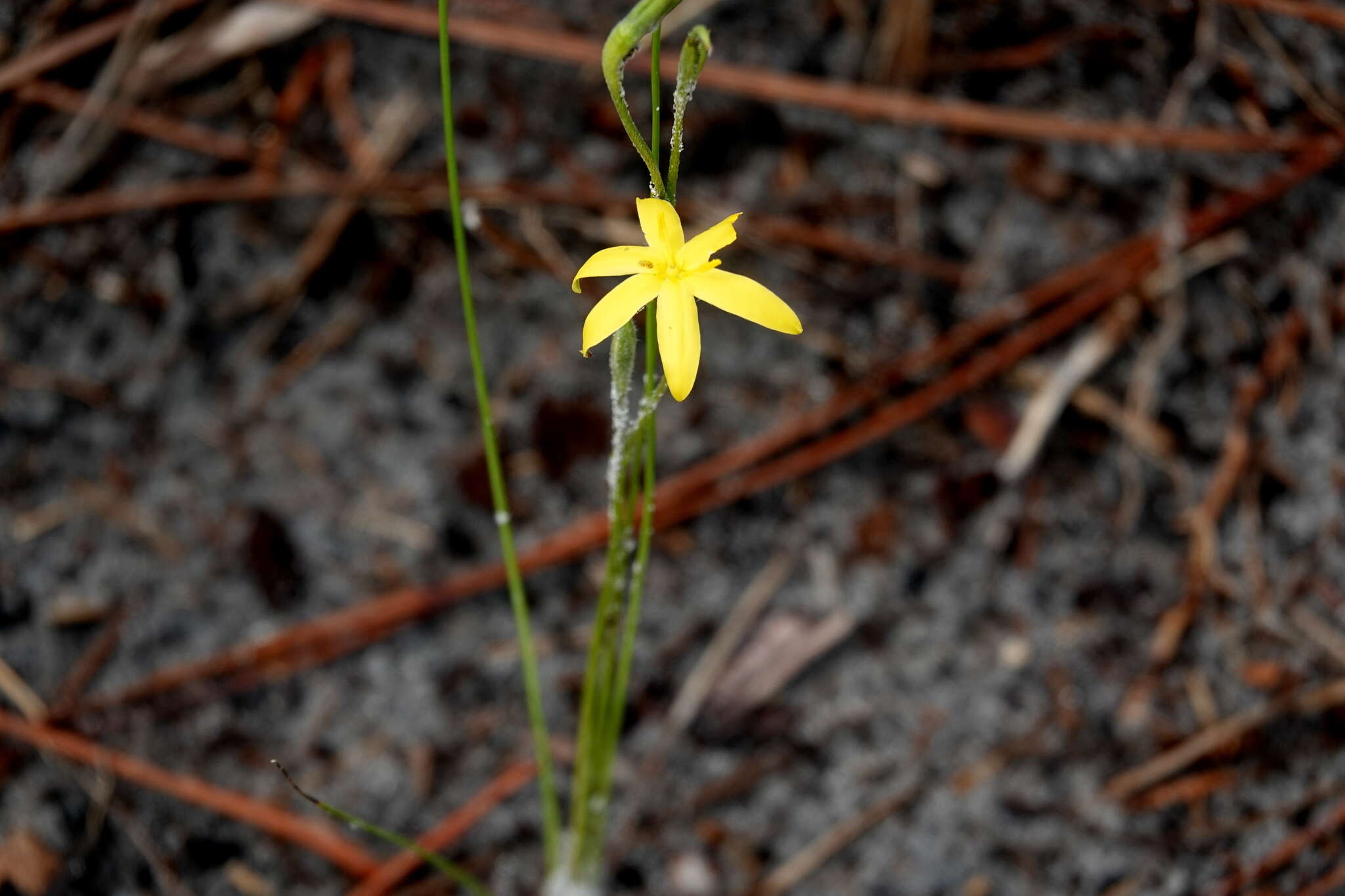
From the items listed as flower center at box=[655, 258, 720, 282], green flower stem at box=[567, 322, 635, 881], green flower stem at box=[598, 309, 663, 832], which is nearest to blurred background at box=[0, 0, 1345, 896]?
green flower stem at box=[567, 322, 635, 881]

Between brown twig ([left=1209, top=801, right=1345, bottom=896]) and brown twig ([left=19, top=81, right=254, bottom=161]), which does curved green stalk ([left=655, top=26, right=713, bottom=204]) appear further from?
brown twig ([left=1209, top=801, right=1345, bottom=896])

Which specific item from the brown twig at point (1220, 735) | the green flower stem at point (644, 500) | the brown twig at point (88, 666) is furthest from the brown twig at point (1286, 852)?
the brown twig at point (88, 666)

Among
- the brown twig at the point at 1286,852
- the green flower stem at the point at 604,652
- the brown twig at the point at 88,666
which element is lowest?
the brown twig at the point at 1286,852

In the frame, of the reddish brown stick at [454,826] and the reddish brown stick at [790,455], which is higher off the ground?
the reddish brown stick at [790,455]

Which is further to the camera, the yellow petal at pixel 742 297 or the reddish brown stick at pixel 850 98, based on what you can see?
the reddish brown stick at pixel 850 98

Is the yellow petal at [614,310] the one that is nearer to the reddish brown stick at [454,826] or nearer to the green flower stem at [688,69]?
the green flower stem at [688,69]

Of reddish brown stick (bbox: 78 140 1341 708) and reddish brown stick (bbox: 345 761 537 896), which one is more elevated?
reddish brown stick (bbox: 78 140 1341 708)

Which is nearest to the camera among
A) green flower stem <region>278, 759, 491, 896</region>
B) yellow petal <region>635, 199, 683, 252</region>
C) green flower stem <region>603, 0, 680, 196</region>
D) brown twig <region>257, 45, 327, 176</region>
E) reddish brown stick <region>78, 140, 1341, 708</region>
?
green flower stem <region>603, 0, 680, 196</region>

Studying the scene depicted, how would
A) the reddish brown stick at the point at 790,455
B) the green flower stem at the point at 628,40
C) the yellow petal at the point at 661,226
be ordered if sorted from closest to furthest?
the green flower stem at the point at 628,40 < the yellow petal at the point at 661,226 < the reddish brown stick at the point at 790,455
